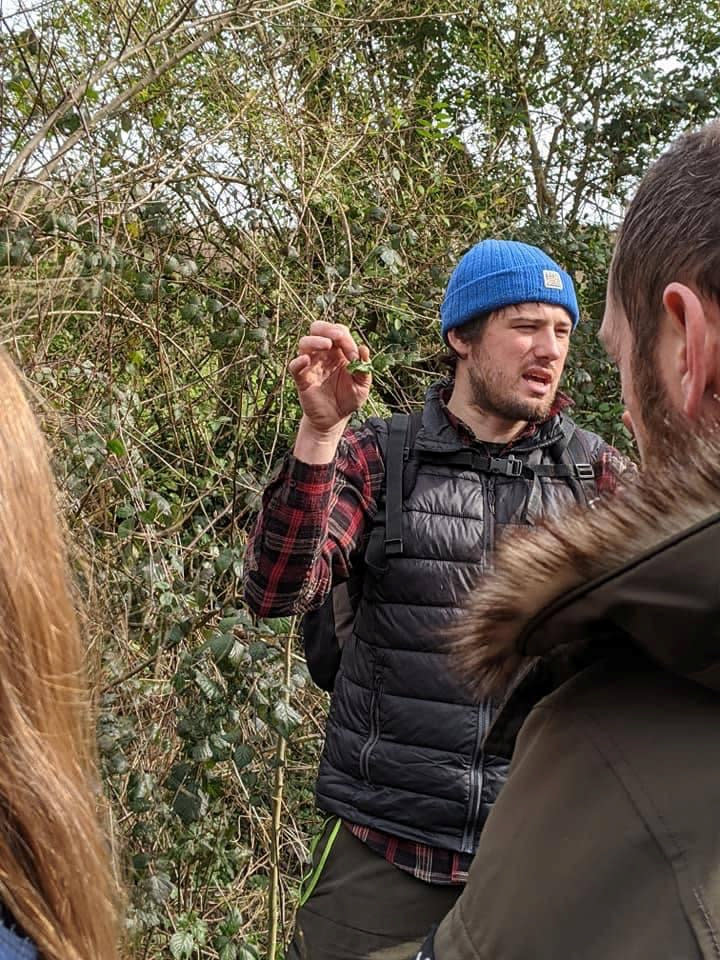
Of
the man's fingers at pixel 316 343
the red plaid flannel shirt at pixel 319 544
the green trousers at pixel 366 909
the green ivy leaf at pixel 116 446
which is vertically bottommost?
the green trousers at pixel 366 909

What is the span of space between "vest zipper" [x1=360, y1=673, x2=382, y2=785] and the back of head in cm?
126

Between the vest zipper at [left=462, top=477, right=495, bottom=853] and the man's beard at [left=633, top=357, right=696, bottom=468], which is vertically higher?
the man's beard at [left=633, top=357, right=696, bottom=468]

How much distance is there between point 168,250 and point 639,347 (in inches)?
114

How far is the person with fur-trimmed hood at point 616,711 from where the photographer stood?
768 mm

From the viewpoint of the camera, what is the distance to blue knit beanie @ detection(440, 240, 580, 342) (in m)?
2.62

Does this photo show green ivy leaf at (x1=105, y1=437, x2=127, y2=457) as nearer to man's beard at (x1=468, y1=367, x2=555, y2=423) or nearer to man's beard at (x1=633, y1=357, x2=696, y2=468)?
man's beard at (x1=468, y1=367, x2=555, y2=423)

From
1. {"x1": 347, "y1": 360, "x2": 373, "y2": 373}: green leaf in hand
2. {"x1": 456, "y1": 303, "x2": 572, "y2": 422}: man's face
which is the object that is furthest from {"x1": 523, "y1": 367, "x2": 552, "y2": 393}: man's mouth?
{"x1": 347, "y1": 360, "x2": 373, "y2": 373}: green leaf in hand

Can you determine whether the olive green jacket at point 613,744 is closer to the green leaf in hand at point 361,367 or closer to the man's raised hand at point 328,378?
the man's raised hand at point 328,378

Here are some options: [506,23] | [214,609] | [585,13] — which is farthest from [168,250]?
[585,13]

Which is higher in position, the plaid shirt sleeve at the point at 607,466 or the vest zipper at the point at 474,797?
the plaid shirt sleeve at the point at 607,466

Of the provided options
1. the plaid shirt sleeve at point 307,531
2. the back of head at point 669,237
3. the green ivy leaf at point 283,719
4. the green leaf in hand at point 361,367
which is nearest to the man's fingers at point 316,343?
the green leaf in hand at point 361,367

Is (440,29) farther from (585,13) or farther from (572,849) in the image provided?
(572,849)

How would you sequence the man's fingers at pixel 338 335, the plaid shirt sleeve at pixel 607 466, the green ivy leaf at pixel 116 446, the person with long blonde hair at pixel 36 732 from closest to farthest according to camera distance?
the person with long blonde hair at pixel 36 732, the man's fingers at pixel 338 335, the plaid shirt sleeve at pixel 607 466, the green ivy leaf at pixel 116 446

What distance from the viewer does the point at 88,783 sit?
113 cm
